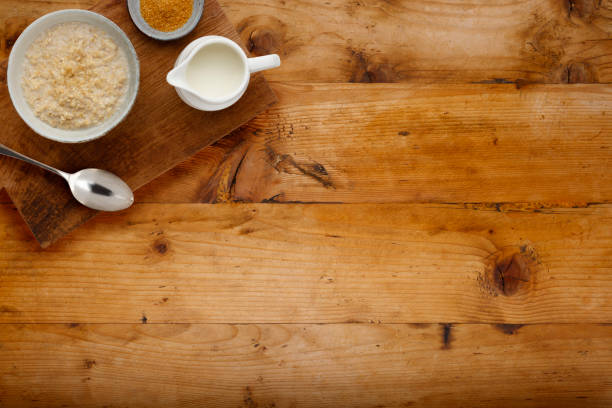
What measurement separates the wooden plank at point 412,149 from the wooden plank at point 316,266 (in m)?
0.05

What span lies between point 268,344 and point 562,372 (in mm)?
796

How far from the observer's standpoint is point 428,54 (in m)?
1.16

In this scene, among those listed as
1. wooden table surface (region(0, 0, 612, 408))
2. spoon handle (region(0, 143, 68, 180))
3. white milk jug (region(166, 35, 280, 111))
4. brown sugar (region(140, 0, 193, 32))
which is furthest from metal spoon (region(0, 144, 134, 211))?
brown sugar (region(140, 0, 193, 32))

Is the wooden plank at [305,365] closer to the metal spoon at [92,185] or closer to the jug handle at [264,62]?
the metal spoon at [92,185]

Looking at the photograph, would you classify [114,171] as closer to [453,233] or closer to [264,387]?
[264,387]

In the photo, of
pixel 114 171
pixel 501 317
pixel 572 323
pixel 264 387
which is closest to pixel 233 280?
pixel 264 387

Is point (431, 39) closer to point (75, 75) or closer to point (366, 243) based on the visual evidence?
point (366, 243)

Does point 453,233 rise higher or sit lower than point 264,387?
higher

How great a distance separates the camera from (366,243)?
1167 millimetres

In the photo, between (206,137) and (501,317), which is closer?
(206,137)

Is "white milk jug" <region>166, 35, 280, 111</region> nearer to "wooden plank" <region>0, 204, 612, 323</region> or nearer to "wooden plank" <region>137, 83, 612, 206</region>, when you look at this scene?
"wooden plank" <region>137, 83, 612, 206</region>

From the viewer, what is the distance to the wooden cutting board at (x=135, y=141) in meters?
1.03

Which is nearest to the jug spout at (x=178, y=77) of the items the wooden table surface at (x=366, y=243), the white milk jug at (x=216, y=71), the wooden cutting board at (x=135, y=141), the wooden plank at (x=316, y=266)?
the white milk jug at (x=216, y=71)

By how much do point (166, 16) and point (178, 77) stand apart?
19cm
